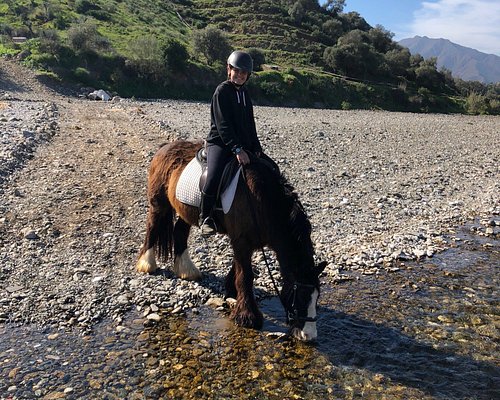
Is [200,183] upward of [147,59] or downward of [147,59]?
downward

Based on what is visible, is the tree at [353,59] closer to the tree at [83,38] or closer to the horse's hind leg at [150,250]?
the tree at [83,38]

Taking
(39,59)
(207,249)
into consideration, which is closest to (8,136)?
(207,249)

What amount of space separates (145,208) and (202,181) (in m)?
4.30

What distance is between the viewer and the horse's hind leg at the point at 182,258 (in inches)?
280

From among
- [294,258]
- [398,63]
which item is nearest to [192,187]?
[294,258]

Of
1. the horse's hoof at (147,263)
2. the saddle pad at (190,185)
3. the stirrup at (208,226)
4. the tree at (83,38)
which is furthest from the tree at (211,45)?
the stirrup at (208,226)

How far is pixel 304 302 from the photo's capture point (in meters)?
5.46

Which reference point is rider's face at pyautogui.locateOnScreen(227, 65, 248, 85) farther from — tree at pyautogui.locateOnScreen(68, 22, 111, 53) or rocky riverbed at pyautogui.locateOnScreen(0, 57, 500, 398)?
tree at pyautogui.locateOnScreen(68, 22, 111, 53)

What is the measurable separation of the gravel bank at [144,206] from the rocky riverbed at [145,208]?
0.03 m

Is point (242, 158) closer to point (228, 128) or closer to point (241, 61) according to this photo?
point (228, 128)

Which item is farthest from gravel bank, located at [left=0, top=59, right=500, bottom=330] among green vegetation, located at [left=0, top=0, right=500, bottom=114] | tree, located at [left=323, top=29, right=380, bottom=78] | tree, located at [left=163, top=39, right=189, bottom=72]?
tree, located at [left=323, top=29, right=380, bottom=78]

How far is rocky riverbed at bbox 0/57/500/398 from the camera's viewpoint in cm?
653

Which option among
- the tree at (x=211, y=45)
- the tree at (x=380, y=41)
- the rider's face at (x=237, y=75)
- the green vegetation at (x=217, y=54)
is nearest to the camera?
the rider's face at (x=237, y=75)

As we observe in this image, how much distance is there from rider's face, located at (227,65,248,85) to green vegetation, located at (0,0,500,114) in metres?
31.9
